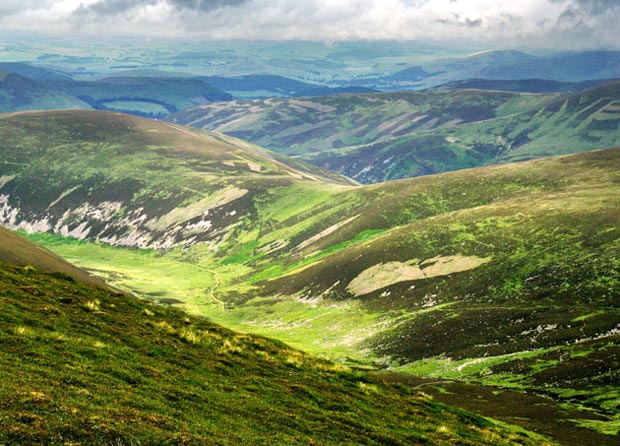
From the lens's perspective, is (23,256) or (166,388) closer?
(166,388)

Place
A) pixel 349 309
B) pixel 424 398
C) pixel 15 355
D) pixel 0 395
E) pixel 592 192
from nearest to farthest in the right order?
pixel 0 395 → pixel 15 355 → pixel 424 398 → pixel 349 309 → pixel 592 192

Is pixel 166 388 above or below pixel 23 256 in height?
above

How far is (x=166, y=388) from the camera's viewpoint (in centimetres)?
3481

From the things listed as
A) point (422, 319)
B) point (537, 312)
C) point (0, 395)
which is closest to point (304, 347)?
point (422, 319)

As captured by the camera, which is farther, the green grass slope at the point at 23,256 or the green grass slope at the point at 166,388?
the green grass slope at the point at 23,256

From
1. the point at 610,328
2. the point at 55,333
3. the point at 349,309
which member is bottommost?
the point at 349,309

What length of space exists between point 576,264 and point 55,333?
120661 millimetres

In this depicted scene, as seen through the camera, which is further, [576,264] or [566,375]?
[576,264]

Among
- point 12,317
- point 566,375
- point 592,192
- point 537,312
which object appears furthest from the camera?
point 592,192

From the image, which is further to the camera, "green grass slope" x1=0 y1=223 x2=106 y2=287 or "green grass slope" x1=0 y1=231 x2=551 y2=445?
"green grass slope" x1=0 y1=223 x2=106 y2=287

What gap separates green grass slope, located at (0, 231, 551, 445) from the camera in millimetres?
26484

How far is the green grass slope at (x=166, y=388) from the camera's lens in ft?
86.9

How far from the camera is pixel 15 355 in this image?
3203cm

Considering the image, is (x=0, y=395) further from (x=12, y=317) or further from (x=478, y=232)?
(x=478, y=232)
